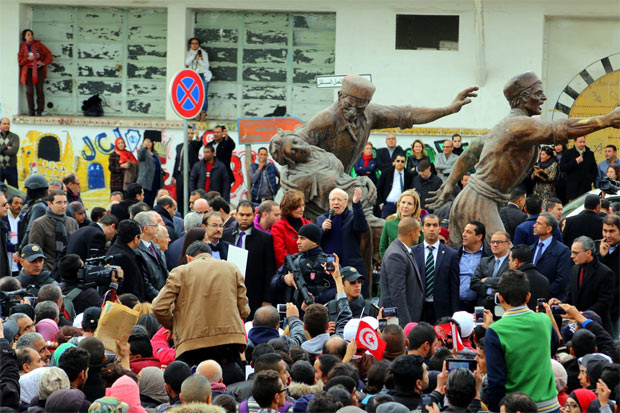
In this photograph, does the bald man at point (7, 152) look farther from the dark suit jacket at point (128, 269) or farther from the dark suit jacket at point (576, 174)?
the dark suit jacket at point (128, 269)

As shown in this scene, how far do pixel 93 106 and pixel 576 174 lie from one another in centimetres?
1169

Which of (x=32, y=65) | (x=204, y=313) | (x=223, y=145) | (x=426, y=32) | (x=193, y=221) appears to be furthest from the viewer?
(x=32, y=65)

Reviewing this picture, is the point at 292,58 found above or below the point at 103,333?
above

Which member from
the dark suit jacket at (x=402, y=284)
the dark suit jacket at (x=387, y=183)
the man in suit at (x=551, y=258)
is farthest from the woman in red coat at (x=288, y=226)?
the dark suit jacket at (x=387, y=183)

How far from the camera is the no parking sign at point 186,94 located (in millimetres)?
17888

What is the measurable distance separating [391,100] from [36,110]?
8018 mm

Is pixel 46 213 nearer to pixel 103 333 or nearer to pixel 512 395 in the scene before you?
pixel 103 333

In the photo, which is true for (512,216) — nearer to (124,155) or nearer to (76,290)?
(76,290)

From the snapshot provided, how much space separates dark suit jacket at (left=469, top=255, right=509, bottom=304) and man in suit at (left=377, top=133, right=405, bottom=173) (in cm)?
1062

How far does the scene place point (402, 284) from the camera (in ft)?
37.3

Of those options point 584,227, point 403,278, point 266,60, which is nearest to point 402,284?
point 403,278

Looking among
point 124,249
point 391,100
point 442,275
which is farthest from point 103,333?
point 391,100

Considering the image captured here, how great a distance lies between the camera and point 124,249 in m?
12.1

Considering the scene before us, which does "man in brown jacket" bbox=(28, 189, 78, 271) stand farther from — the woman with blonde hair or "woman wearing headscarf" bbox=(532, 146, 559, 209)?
"woman wearing headscarf" bbox=(532, 146, 559, 209)
